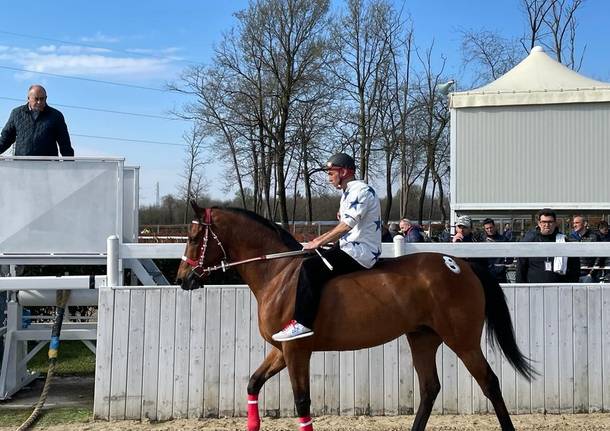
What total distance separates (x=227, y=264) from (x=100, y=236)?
2.16 meters

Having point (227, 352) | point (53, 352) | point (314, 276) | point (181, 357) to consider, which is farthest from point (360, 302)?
point (53, 352)

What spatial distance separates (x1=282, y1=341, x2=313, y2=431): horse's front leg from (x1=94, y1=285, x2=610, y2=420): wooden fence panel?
5.55 feet

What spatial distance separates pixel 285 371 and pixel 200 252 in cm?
195

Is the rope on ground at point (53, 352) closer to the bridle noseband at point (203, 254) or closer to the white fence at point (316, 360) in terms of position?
the white fence at point (316, 360)

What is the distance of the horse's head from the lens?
5.59 meters

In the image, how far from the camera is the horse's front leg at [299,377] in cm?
→ 525

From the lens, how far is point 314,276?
541 centimetres

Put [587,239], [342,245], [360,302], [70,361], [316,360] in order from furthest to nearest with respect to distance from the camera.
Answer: [587,239] → [70,361] → [316,360] → [342,245] → [360,302]

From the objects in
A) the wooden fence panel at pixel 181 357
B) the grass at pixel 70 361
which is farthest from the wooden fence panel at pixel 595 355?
the grass at pixel 70 361

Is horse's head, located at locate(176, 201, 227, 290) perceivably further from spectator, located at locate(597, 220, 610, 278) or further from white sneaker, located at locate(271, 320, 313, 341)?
→ spectator, located at locate(597, 220, 610, 278)

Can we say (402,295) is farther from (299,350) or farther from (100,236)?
(100,236)

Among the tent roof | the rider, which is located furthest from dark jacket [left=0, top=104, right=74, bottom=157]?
the tent roof

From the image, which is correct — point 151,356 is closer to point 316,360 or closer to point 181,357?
point 181,357

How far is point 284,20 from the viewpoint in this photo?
109ft
